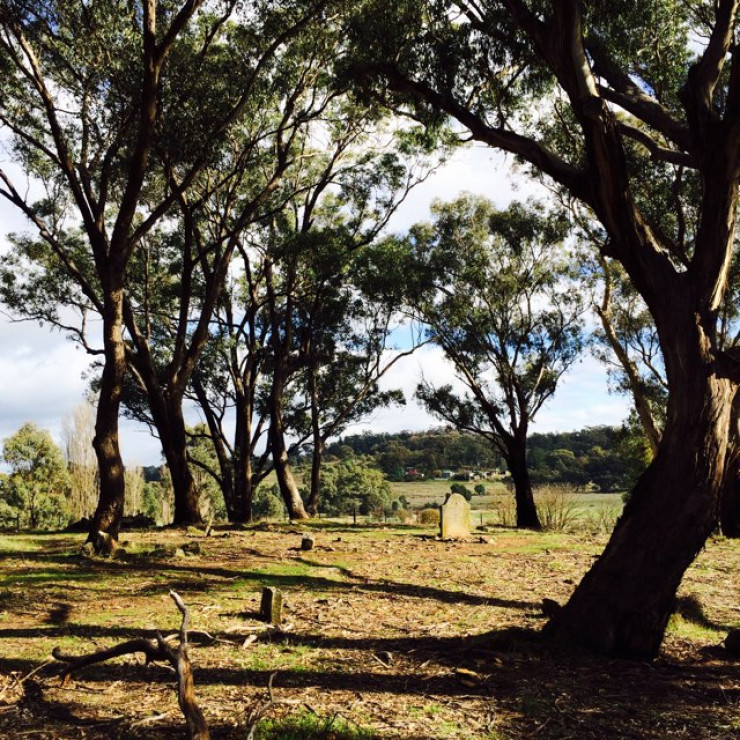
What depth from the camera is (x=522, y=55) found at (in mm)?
10719

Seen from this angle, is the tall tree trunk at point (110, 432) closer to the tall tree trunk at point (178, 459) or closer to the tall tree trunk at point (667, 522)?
the tall tree trunk at point (178, 459)

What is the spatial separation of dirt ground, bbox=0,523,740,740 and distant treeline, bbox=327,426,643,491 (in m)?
36.0

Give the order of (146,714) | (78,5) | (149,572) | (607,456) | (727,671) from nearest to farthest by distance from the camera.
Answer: (146,714), (727,671), (149,572), (78,5), (607,456)

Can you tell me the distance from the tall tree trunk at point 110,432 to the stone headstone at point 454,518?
7.22 metres

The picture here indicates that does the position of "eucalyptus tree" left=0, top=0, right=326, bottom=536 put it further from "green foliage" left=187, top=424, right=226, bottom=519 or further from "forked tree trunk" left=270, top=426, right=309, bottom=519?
"green foliage" left=187, top=424, right=226, bottom=519

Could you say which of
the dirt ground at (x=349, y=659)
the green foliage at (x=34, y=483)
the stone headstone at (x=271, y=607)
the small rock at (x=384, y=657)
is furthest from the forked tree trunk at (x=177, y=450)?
the green foliage at (x=34, y=483)

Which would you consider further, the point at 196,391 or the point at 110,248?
the point at 196,391

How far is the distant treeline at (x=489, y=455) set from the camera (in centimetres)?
5206

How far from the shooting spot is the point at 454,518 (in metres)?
15.4

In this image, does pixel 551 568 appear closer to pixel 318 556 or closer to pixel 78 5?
pixel 318 556

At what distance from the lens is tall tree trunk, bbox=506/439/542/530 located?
22969mm

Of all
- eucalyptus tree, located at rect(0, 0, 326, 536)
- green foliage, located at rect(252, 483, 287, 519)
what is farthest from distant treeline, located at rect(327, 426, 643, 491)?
eucalyptus tree, located at rect(0, 0, 326, 536)

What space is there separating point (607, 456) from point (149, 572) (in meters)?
51.4

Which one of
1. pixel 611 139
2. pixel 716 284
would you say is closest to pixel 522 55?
pixel 611 139
